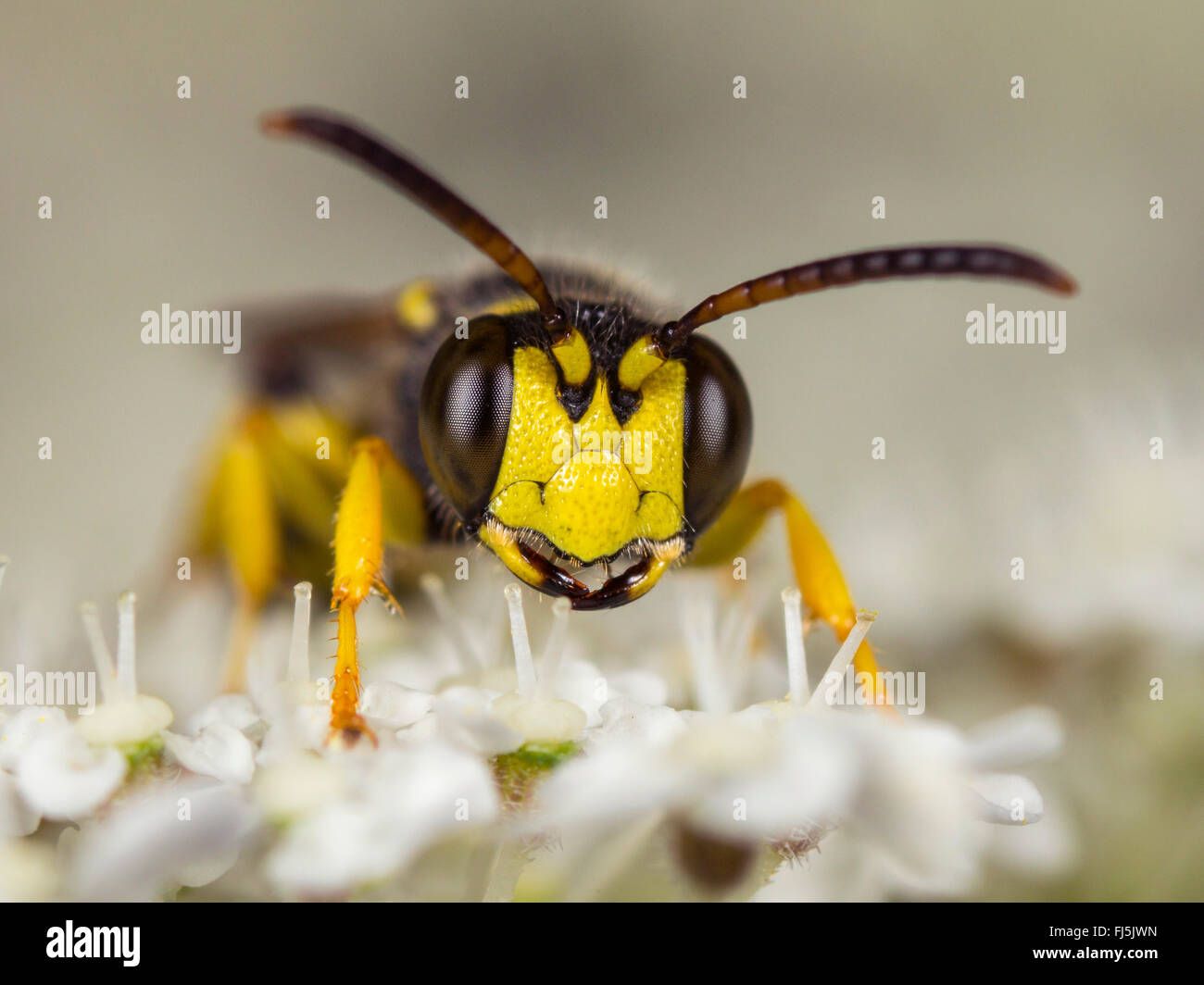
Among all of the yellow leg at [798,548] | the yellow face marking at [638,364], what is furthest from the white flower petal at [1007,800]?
the yellow face marking at [638,364]

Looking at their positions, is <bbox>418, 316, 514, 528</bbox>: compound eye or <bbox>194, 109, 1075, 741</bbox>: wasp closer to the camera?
<bbox>194, 109, 1075, 741</bbox>: wasp

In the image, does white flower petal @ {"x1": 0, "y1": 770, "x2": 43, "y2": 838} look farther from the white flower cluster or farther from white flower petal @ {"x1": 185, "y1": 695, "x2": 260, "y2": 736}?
white flower petal @ {"x1": 185, "y1": 695, "x2": 260, "y2": 736}

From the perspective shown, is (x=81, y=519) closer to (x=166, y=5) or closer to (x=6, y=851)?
(x=166, y=5)

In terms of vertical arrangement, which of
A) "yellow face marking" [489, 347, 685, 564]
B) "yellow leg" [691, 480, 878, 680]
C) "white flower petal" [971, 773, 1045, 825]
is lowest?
"white flower petal" [971, 773, 1045, 825]

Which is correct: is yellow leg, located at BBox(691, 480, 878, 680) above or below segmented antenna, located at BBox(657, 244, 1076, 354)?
below

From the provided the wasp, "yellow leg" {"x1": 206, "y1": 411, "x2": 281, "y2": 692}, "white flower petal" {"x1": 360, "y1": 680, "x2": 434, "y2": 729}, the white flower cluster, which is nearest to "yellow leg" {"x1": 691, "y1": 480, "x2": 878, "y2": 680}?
the wasp

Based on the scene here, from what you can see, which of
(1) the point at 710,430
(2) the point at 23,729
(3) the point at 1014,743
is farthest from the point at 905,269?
(2) the point at 23,729

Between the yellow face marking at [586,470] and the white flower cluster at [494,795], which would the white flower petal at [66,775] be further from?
the yellow face marking at [586,470]
